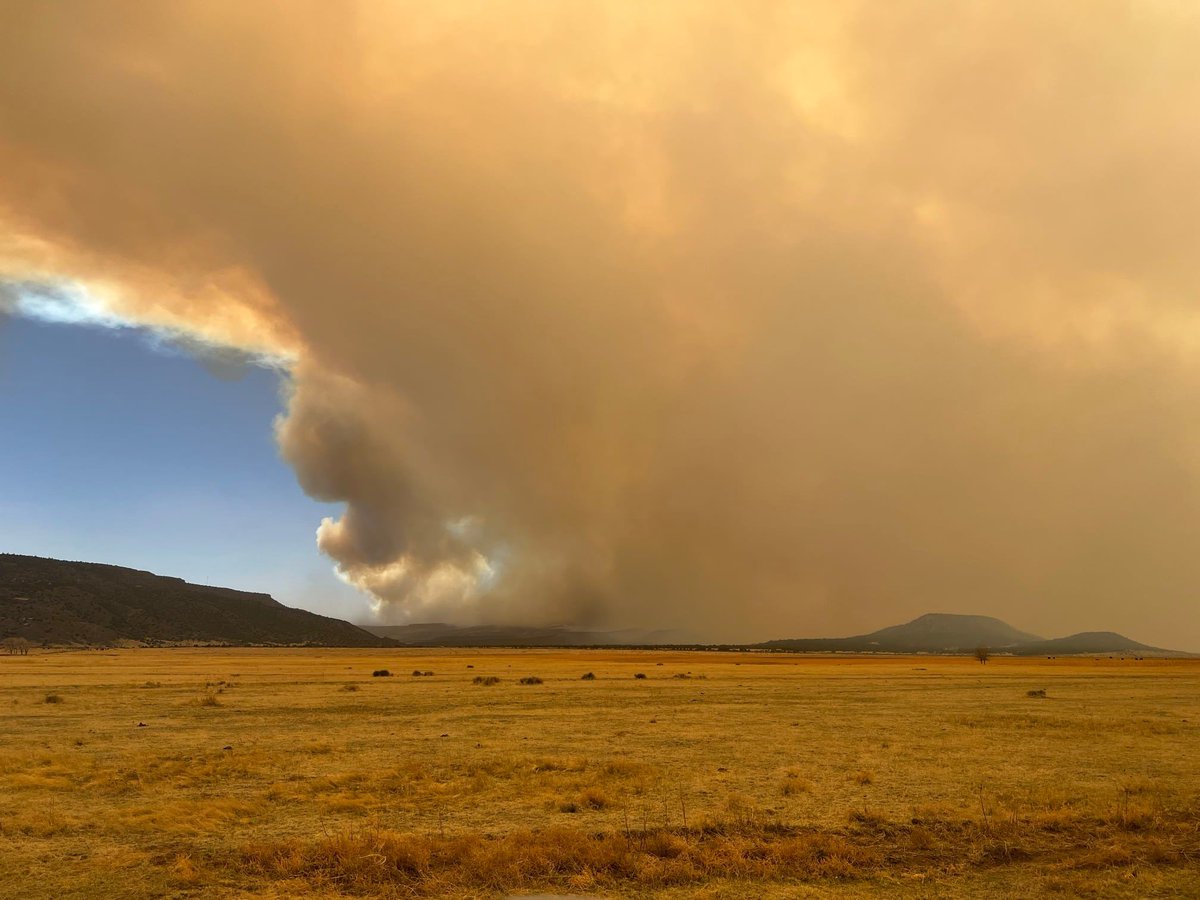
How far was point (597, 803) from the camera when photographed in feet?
62.8

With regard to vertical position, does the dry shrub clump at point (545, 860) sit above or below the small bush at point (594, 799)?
above

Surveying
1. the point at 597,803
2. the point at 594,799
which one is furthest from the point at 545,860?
the point at 594,799

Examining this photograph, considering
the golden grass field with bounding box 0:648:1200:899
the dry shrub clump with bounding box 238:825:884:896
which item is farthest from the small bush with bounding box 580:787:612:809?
the dry shrub clump with bounding box 238:825:884:896

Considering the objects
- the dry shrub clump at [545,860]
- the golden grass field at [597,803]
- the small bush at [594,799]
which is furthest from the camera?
the small bush at [594,799]

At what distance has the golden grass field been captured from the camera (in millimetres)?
13227

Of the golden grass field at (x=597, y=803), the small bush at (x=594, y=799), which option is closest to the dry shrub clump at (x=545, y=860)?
the golden grass field at (x=597, y=803)

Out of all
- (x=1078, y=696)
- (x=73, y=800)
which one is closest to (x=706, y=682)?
(x=1078, y=696)

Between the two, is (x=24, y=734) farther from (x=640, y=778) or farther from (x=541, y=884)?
(x=541, y=884)

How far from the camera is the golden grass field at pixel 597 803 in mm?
13227

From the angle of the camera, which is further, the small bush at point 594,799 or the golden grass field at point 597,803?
the small bush at point 594,799

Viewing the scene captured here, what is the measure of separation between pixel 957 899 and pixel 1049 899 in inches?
58.7

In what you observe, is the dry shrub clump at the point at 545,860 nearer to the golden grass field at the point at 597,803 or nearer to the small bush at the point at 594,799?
the golden grass field at the point at 597,803

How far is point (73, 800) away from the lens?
1962 centimetres

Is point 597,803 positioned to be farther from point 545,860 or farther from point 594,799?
point 545,860
